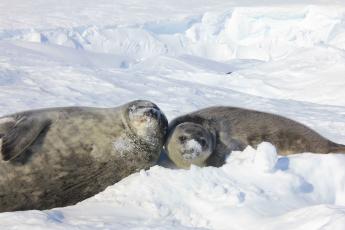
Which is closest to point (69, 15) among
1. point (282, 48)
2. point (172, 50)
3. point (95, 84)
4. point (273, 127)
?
point (172, 50)

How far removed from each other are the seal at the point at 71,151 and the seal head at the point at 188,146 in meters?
0.09

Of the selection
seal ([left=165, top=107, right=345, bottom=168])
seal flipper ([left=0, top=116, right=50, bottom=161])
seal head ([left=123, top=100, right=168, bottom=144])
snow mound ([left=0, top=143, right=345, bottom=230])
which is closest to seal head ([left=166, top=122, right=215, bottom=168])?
seal ([left=165, top=107, right=345, bottom=168])

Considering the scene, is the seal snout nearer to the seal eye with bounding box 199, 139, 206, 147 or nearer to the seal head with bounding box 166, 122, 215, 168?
the seal head with bounding box 166, 122, 215, 168

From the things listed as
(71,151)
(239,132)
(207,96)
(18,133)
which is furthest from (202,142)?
(207,96)

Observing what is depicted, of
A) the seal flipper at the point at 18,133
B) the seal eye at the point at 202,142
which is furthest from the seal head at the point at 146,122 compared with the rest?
the seal flipper at the point at 18,133

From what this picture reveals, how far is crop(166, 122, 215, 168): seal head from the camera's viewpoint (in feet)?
11.0

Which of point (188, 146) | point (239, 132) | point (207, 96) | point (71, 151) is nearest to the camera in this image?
point (71, 151)

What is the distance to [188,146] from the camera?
3.33m

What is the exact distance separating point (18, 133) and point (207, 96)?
7.35 meters

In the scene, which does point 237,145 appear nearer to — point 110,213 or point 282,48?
point 110,213

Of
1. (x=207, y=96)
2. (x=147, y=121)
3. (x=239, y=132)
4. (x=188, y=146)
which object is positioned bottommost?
(x=207, y=96)

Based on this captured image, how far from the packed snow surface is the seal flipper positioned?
537 millimetres

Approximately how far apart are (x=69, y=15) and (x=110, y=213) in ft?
117

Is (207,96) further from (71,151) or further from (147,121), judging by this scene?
(71,151)
